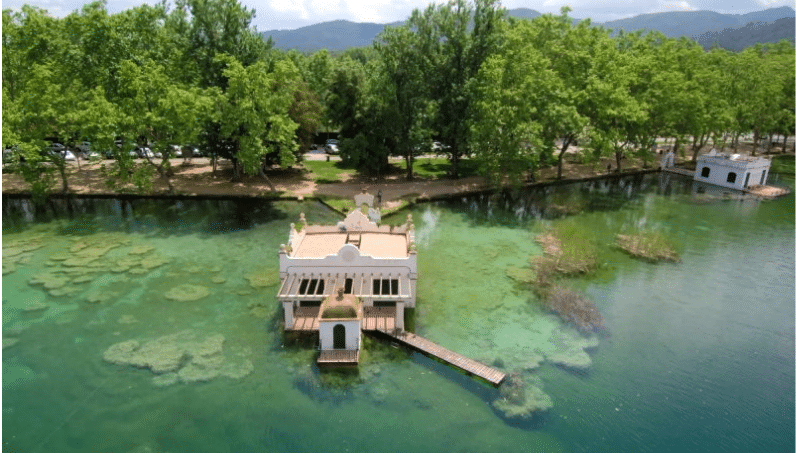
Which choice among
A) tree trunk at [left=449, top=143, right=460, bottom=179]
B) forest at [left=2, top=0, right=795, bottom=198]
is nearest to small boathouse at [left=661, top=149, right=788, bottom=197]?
forest at [left=2, top=0, right=795, bottom=198]

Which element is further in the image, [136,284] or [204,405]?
[136,284]

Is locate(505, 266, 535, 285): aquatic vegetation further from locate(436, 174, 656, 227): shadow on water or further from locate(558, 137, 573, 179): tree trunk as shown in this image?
locate(558, 137, 573, 179): tree trunk

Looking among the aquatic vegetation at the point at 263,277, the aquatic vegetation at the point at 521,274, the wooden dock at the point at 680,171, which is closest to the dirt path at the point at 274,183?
the wooden dock at the point at 680,171

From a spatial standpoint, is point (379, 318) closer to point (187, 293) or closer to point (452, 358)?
point (452, 358)

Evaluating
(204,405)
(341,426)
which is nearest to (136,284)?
(204,405)

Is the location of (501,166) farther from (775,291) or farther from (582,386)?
(582,386)

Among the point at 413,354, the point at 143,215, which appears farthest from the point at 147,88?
the point at 413,354

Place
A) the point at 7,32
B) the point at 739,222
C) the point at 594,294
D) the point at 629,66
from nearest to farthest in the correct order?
the point at 594,294 < the point at 739,222 < the point at 7,32 < the point at 629,66
